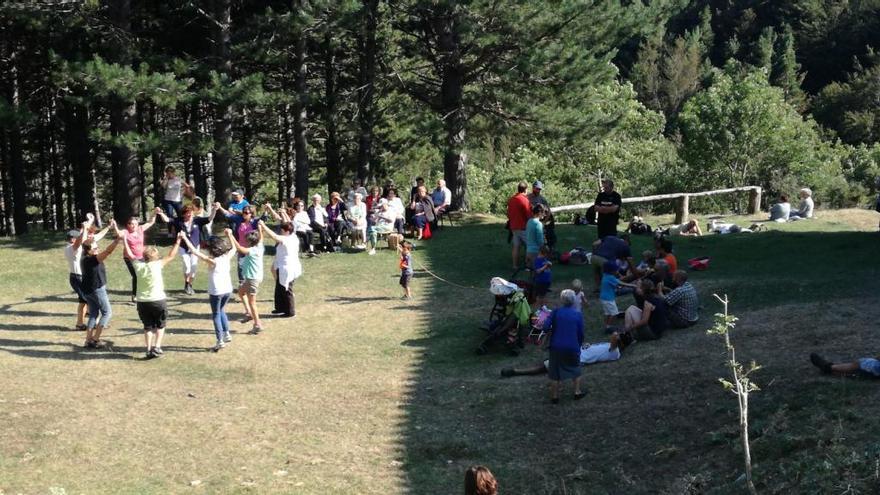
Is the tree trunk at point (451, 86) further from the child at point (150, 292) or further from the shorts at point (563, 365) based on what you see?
the shorts at point (563, 365)

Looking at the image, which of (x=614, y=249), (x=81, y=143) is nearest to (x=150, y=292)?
(x=614, y=249)

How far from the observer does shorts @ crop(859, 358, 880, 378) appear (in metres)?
9.26

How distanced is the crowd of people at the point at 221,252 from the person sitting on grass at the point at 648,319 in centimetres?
449

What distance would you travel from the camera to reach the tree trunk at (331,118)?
951 inches

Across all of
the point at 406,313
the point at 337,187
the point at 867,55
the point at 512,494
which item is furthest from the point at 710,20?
the point at 512,494

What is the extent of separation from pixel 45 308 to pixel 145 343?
3267 millimetres

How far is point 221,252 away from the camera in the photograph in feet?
42.6

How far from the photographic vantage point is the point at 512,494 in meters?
8.53

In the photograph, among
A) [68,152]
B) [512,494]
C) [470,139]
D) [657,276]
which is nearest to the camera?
[512,494]

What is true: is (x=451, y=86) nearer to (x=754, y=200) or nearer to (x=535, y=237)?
(x=754, y=200)

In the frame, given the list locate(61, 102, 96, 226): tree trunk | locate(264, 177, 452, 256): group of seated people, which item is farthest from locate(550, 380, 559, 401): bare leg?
locate(61, 102, 96, 226): tree trunk

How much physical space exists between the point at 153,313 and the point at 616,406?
638 centimetres

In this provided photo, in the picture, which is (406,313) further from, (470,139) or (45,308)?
(470,139)

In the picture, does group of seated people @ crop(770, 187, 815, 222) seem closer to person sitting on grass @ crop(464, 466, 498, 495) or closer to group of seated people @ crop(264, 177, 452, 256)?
group of seated people @ crop(264, 177, 452, 256)
